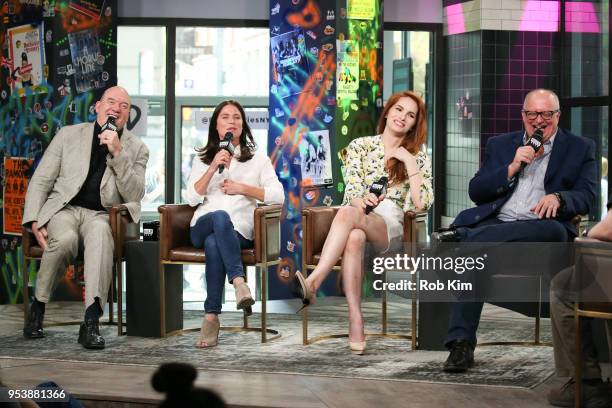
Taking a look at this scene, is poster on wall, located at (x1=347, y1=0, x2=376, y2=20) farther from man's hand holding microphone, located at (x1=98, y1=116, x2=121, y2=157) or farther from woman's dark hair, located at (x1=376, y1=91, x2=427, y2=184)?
man's hand holding microphone, located at (x1=98, y1=116, x2=121, y2=157)

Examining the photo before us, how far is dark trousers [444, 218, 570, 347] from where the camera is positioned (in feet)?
15.7

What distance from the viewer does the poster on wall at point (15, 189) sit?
705 centimetres

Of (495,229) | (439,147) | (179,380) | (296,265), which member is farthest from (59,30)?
(179,380)

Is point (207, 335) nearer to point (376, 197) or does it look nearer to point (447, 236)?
point (376, 197)

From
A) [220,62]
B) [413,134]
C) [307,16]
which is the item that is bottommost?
[413,134]

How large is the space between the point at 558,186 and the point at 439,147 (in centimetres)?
294

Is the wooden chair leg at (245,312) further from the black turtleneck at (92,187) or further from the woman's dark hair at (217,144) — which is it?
the black turtleneck at (92,187)

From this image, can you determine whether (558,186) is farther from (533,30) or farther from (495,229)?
(533,30)

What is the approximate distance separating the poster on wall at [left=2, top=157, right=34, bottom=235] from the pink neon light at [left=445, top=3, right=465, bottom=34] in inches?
126

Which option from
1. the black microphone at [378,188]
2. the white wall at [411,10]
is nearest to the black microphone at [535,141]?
the black microphone at [378,188]

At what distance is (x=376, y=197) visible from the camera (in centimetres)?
528

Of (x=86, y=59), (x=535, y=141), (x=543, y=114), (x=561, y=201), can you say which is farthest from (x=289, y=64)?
(x=561, y=201)

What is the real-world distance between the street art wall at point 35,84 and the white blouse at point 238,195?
65.7 inches

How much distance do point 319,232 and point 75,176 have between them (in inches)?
56.5
